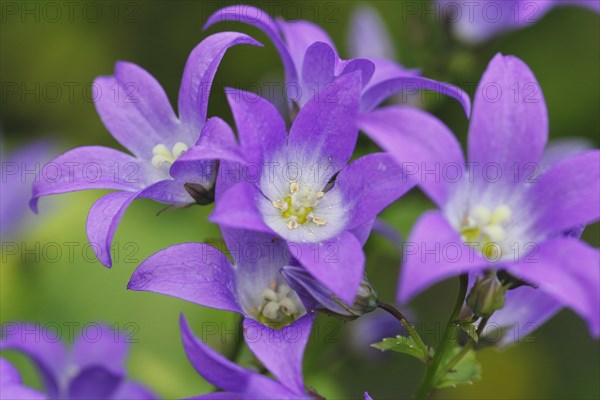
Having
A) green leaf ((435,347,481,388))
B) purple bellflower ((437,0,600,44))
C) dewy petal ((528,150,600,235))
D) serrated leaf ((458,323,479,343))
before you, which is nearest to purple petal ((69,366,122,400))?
green leaf ((435,347,481,388))

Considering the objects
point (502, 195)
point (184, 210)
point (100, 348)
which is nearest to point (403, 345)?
point (502, 195)

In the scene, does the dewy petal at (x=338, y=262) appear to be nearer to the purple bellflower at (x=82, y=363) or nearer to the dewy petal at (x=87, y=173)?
the dewy petal at (x=87, y=173)

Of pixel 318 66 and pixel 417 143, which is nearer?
pixel 417 143

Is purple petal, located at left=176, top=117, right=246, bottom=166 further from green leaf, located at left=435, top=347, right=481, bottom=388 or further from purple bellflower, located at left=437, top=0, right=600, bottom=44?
purple bellflower, located at left=437, top=0, right=600, bottom=44

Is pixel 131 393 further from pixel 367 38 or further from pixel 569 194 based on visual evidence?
pixel 367 38

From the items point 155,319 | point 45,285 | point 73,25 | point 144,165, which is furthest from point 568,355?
point 73,25

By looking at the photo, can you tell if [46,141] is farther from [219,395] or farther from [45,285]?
[219,395]
